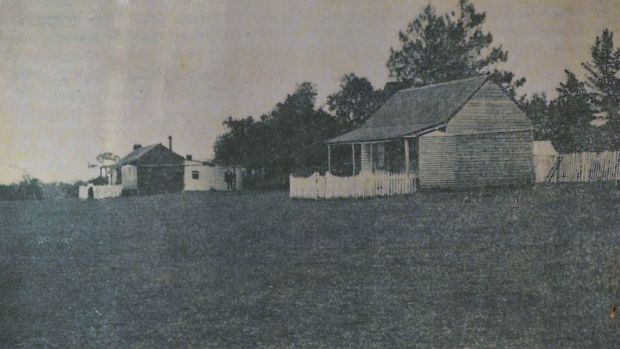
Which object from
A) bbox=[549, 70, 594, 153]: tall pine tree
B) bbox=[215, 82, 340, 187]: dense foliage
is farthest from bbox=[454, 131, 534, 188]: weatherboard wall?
bbox=[215, 82, 340, 187]: dense foliage

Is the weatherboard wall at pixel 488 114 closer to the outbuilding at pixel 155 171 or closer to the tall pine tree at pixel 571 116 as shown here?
the tall pine tree at pixel 571 116

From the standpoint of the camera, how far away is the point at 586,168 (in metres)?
30.3

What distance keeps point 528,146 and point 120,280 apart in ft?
91.7

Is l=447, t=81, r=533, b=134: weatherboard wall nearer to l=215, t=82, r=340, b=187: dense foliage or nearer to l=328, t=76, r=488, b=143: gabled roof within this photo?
l=328, t=76, r=488, b=143: gabled roof

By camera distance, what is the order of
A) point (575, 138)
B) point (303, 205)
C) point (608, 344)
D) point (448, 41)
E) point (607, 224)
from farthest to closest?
point (448, 41) → point (575, 138) → point (303, 205) → point (607, 224) → point (608, 344)

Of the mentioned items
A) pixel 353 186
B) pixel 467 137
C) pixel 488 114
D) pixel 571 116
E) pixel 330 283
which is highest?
pixel 571 116

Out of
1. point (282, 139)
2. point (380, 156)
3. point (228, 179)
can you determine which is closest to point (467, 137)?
point (380, 156)

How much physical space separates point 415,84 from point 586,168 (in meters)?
31.8

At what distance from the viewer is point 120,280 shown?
11.4m

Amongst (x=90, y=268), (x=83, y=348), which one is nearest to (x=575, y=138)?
(x=90, y=268)

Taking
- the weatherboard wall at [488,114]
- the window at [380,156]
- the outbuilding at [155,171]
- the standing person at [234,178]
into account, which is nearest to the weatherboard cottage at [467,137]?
the weatherboard wall at [488,114]

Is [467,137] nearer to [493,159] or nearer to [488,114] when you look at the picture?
[493,159]

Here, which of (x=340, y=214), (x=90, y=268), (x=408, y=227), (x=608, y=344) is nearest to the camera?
(x=608, y=344)

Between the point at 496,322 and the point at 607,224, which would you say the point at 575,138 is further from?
the point at 496,322
